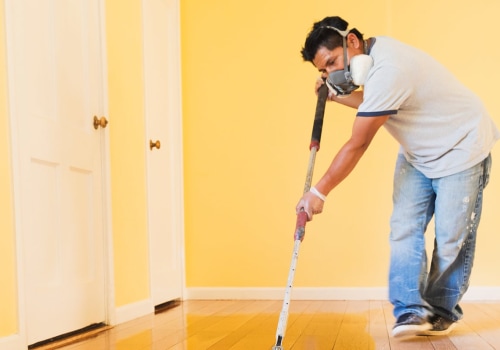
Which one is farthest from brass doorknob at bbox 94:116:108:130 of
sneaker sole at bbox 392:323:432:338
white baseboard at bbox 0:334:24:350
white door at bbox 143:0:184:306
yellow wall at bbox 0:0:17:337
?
sneaker sole at bbox 392:323:432:338

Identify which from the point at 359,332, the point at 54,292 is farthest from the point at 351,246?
the point at 54,292

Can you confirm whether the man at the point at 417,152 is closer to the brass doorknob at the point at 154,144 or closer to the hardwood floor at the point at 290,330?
the hardwood floor at the point at 290,330

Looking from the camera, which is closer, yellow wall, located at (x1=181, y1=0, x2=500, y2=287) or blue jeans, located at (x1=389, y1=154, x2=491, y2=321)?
blue jeans, located at (x1=389, y1=154, x2=491, y2=321)

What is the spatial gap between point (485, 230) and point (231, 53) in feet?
6.51

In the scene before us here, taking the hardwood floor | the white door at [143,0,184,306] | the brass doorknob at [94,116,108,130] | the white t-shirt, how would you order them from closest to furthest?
1. the white t-shirt
2. the hardwood floor
3. the brass doorknob at [94,116,108,130]
4. the white door at [143,0,184,306]

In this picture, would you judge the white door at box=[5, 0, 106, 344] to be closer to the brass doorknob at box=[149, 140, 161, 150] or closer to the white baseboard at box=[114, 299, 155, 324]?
the white baseboard at box=[114, 299, 155, 324]

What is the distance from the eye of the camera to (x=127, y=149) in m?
3.48

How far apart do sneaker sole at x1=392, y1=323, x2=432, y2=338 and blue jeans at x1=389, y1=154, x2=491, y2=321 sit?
0.05 meters

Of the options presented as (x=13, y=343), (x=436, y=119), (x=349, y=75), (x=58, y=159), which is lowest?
(x=13, y=343)

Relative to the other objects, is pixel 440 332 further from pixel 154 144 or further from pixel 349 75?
pixel 154 144

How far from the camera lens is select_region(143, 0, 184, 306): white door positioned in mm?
3820

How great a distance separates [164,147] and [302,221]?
2.03 metres

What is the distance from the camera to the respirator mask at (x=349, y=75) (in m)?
2.30

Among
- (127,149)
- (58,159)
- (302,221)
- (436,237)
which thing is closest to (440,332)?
(436,237)
